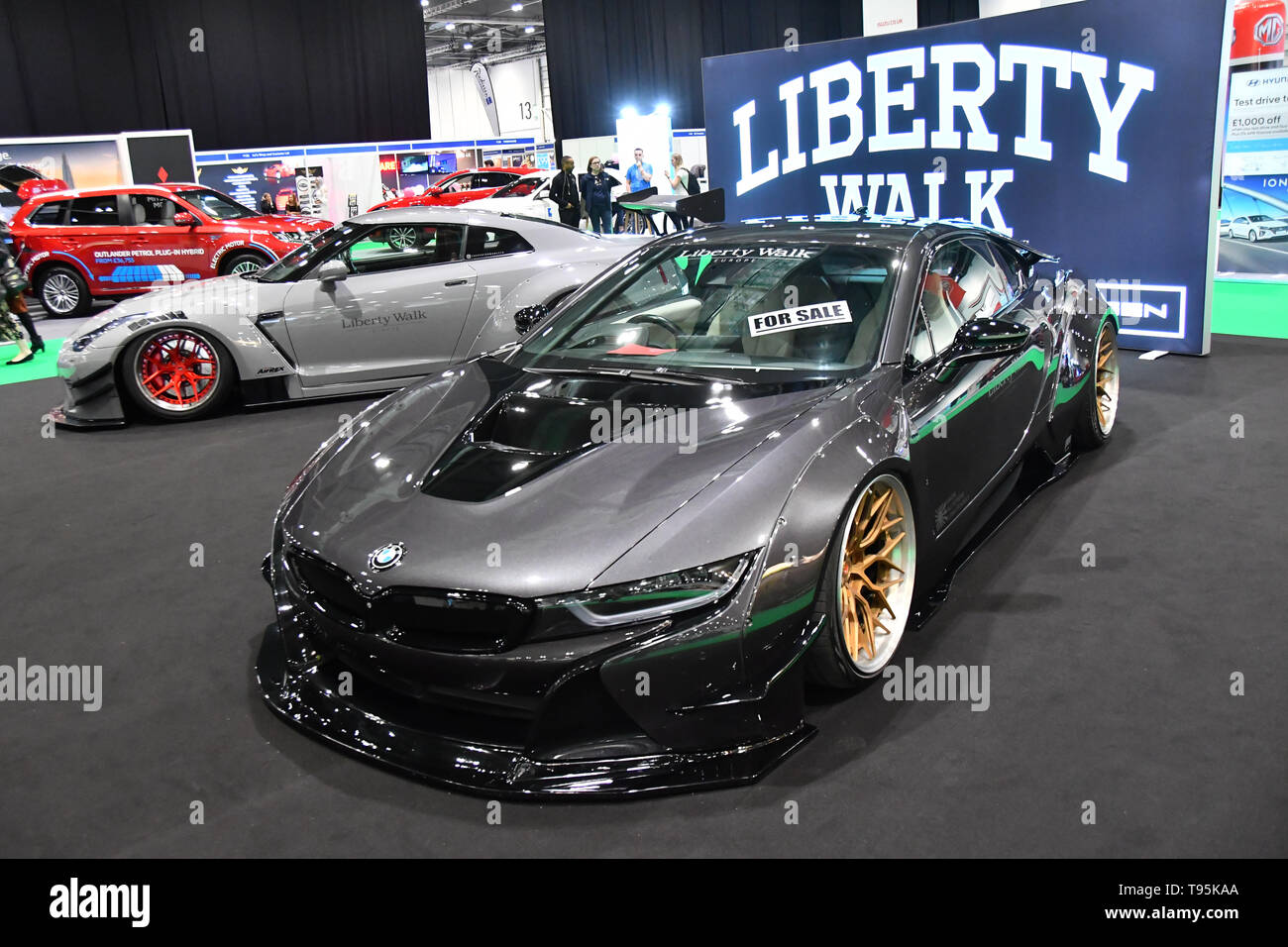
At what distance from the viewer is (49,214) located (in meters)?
11.4

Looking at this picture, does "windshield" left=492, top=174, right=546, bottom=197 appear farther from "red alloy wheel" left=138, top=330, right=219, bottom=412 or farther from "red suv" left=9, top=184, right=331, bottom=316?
"red alloy wheel" left=138, top=330, right=219, bottom=412

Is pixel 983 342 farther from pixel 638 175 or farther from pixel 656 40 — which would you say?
pixel 656 40

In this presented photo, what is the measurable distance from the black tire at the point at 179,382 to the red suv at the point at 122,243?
5.59m

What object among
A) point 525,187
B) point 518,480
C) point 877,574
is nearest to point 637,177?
point 525,187

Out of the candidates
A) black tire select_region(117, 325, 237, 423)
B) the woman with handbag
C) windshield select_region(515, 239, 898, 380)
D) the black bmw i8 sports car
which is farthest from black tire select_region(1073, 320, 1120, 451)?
the woman with handbag

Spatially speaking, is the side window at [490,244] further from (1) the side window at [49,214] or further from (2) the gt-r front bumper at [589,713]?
(1) the side window at [49,214]

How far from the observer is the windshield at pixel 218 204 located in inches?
478

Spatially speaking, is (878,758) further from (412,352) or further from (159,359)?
(159,359)

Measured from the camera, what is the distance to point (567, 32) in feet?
65.5

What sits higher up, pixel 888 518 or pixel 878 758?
pixel 888 518

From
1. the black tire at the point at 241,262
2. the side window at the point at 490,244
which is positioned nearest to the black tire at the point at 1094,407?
the side window at the point at 490,244

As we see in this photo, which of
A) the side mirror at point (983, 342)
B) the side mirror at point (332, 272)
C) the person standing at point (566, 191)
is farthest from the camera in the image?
the person standing at point (566, 191)
